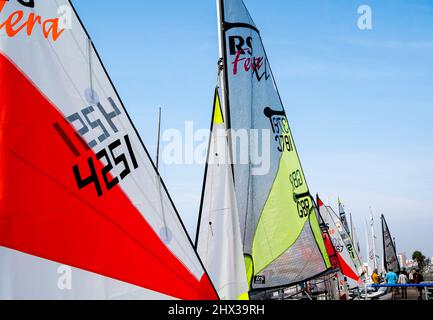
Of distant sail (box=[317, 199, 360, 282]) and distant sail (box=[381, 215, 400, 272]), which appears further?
distant sail (box=[381, 215, 400, 272])

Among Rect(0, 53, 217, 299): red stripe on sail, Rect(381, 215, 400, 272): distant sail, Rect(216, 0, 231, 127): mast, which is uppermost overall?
Rect(216, 0, 231, 127): mast

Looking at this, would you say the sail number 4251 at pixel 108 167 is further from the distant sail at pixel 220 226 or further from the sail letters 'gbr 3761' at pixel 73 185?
the distant sail at pixel 220 226

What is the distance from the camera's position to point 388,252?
32625 millimetres

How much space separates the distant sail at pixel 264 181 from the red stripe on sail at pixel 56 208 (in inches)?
197

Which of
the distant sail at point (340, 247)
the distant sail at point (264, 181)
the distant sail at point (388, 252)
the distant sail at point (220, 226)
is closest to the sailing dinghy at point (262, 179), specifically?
the distant sail at point (264, 181)

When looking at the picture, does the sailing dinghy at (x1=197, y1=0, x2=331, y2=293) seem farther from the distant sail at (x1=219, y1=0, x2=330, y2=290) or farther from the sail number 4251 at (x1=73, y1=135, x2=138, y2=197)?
the sail number 4251 at (x1=73, y1=135, x2=138, y2=197)

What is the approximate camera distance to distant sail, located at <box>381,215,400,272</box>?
106 ft

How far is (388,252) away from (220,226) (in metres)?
28.7

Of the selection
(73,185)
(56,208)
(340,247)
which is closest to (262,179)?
(73,185)

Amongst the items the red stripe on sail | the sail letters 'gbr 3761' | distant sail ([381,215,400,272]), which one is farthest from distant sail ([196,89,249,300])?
distant sail ([381,215,400,272])

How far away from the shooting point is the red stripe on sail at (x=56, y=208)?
3.98m

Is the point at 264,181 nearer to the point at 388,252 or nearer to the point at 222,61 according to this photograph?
the point at 222,61
